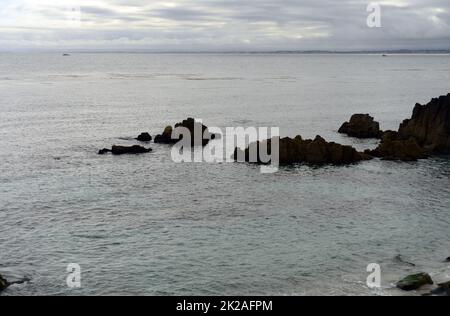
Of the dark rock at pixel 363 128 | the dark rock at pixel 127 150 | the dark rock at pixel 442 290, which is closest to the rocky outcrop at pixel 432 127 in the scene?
the dark rock at pixel 363 128

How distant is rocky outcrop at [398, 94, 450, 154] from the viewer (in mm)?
79500

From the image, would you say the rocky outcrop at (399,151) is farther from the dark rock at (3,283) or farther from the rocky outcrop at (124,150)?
the dark rock at (3,283)

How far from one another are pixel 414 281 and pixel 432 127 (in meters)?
52.3

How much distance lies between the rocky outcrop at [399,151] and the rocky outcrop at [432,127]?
4.77 m

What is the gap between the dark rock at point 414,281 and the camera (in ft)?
114

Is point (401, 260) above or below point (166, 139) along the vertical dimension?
below

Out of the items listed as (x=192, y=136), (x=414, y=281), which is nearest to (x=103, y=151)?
(x=192, y=136)

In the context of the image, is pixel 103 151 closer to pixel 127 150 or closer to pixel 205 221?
pixel 127 150

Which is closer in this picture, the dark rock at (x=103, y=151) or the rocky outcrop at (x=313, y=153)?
the rocky outcrop at (x=313, y=153)

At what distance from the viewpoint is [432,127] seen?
81.9 meters

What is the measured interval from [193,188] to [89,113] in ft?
232

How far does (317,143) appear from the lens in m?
72.2

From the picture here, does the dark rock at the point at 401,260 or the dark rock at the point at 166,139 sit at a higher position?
the dark rock at the point at 166,139

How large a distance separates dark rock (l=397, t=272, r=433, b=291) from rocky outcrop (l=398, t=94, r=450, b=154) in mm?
47416
